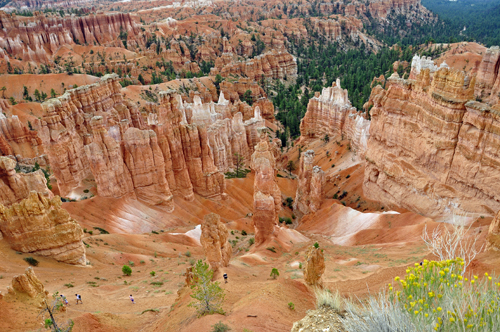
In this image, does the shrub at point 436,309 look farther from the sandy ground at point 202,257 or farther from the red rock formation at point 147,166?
the red rock formation at point 147,166

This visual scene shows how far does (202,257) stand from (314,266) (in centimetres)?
1575

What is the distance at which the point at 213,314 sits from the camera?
14.5 m

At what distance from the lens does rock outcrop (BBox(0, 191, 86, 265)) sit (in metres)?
23.3

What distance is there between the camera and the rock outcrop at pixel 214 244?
22.1 m

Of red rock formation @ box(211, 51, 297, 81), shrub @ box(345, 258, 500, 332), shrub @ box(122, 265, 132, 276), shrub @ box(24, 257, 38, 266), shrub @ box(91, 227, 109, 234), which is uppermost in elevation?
shrub @ box(345, 258, 500, 332)

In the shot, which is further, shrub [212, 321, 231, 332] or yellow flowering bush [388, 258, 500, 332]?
shrub [212, 321, 231, 332]

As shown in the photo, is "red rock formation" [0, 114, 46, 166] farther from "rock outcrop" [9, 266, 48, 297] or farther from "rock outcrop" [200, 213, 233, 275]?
"rock outcrop" [200, 213, 233, 275]

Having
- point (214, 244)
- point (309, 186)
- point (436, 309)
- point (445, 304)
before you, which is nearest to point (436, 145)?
point (309, 186)

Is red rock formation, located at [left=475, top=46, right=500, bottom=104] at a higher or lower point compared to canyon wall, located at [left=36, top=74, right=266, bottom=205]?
higher

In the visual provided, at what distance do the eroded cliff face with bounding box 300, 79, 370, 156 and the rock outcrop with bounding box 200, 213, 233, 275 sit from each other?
112 ft

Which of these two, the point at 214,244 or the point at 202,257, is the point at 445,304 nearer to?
the point at 214,244

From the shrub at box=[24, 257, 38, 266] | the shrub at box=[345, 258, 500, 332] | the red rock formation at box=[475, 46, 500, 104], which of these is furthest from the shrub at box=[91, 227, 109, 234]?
the red rock formation at box=[475, 46, 500, 104]

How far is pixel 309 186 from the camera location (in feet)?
153

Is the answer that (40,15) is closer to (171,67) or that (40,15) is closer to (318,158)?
(171,67)
